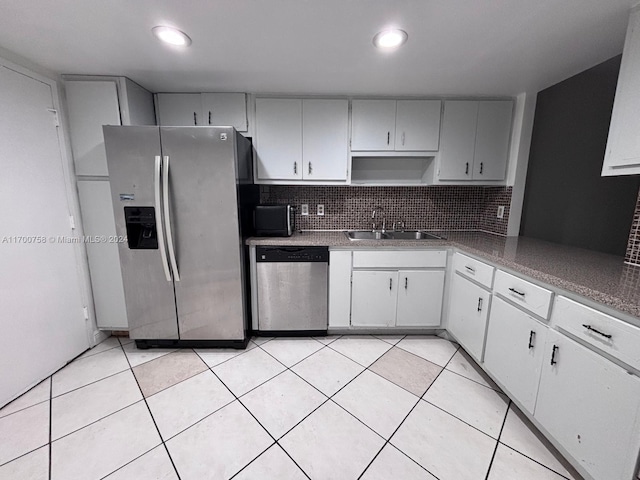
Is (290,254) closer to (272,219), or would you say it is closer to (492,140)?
(272,219)

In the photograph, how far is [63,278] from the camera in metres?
1.92

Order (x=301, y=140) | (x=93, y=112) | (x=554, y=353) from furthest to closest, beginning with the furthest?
(x=301, y=140), (x=93, y=112), (x=554, y=353)

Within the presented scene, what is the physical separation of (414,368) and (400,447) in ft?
2.25

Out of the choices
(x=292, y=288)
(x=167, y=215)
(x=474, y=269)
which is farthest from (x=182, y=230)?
(x=474, y=269)

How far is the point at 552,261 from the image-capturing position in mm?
1538

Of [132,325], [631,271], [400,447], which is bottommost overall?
[400,447]

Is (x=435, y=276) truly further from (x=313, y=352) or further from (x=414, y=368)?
(x=313, y=352)

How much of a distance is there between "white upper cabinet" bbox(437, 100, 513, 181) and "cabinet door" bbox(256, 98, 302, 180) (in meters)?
1.37

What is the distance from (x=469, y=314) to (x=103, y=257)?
9.89 feet

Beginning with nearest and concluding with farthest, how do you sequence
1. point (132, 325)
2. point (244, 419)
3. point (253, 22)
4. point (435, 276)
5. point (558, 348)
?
point (558, 348)
point (253, 22)
point (244, 419)
point (132, 325)
point (435, 276)

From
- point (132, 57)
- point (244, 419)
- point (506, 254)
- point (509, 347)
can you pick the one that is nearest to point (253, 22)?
point (132, 57)

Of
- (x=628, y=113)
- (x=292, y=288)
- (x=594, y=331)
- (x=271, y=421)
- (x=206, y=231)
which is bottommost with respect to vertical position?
(x=271, y=421)

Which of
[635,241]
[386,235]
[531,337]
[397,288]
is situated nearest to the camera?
[531,337]

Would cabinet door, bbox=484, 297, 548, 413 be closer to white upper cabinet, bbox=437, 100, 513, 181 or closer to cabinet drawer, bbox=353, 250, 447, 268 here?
cabinet drawer, bbox=353, 250, 447, 268
